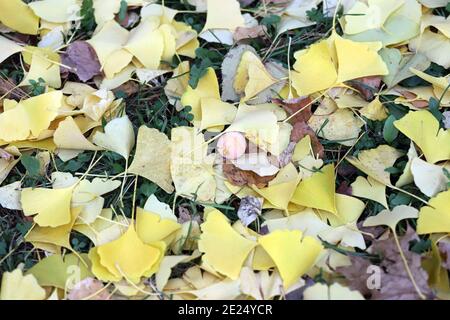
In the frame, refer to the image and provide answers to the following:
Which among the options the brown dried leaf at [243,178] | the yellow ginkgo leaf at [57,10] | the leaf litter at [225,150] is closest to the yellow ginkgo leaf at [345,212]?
the leaf litter at [225,150]

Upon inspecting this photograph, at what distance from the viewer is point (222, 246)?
91cm

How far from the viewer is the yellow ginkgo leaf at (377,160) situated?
100 cm

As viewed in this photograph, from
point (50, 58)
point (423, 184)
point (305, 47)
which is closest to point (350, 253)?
point (423, 184)

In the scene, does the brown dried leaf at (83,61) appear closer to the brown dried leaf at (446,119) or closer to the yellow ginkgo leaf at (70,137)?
the yellow ginkgo leaf at (70,137)

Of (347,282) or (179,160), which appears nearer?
(347,282)

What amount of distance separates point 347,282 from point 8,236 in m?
0.54

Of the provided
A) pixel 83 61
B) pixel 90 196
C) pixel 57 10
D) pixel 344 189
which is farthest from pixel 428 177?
pixel 57 10

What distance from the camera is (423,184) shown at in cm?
97

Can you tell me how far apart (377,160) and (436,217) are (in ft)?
0.49

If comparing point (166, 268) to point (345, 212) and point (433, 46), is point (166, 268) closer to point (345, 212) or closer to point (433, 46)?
point (345, 212)
